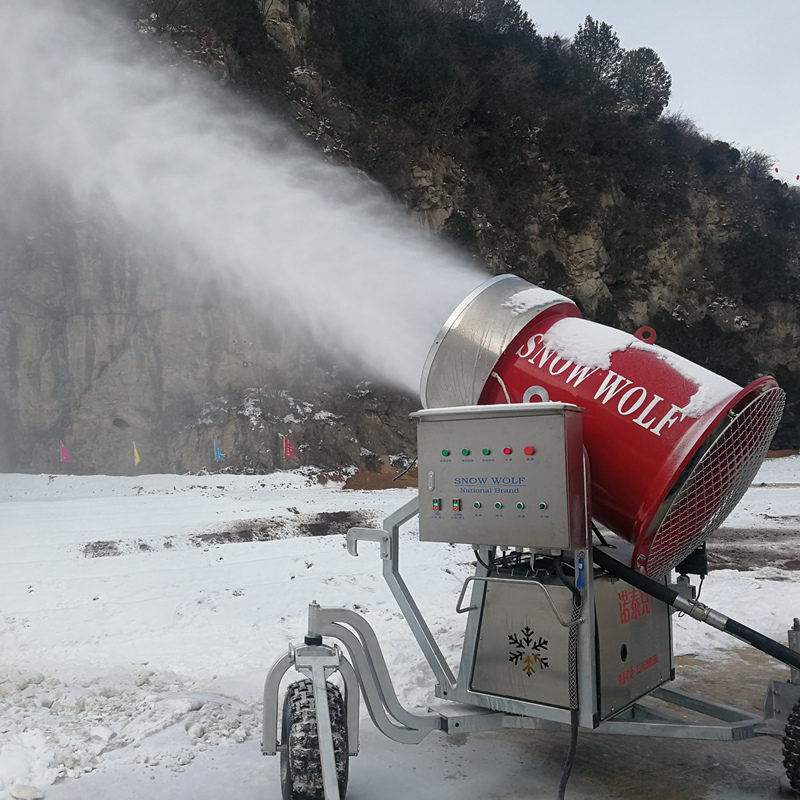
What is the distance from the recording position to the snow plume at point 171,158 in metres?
19.8

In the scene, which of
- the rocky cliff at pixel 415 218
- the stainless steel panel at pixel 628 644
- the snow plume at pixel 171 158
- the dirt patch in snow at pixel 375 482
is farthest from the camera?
the rocky cliff at pixel 415 218

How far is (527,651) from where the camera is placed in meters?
3.48

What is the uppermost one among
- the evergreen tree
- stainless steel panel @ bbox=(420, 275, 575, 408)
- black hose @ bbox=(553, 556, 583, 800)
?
the evergreen tree

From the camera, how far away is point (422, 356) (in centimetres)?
574

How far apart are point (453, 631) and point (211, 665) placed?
1.97 metres

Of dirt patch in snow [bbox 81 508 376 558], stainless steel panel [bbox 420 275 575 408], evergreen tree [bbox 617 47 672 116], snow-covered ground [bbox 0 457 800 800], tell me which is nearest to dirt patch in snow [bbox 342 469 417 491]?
dirt patch in snow [bbox 81 508 376 558]

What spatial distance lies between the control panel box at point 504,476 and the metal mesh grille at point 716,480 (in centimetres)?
49

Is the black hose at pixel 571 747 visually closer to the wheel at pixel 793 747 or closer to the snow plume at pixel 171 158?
the wheel at pixel 793 747

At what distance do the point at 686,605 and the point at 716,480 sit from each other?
0.60 metres

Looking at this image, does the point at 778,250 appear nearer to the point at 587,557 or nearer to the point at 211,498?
the point at 211,498

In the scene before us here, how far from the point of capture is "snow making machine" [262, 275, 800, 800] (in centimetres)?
324

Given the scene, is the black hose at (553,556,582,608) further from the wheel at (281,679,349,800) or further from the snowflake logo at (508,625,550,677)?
Answer: the wheel at (281,679,349,800)

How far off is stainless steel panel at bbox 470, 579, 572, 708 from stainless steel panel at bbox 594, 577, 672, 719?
0.21 m

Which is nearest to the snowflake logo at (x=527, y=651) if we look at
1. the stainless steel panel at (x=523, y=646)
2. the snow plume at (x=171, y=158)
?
the stainless steel panel at (x=523, y=646)
